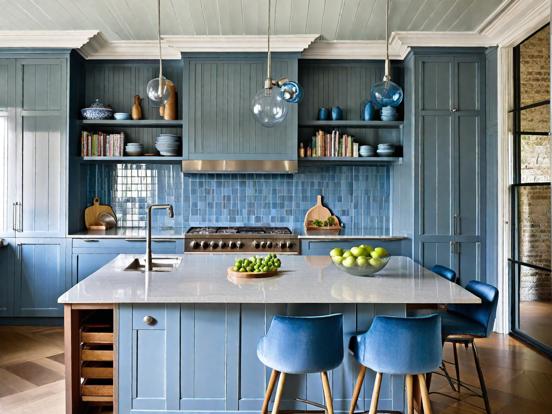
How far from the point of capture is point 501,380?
3.31 m

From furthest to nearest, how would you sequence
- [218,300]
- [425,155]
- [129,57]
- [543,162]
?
[129,57], [425,155], [543,162], [218,300]

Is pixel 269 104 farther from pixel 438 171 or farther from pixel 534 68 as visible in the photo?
pixel 534 68

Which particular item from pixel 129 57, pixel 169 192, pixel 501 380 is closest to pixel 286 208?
pixel 169 192

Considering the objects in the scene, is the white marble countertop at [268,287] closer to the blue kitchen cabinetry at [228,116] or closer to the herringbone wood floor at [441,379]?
the herringbone wood floor at [441,379]

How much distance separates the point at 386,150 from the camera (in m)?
4.98

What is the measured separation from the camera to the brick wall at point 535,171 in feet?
13.7

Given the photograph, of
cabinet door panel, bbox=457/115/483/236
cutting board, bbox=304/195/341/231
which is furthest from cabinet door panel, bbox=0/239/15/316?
cabinet door panel, bbox=457/115/483/236

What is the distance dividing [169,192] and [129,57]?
150 centimetres

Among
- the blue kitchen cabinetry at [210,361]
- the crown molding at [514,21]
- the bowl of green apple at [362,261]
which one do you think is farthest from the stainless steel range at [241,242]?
the crown molding at [514,21]

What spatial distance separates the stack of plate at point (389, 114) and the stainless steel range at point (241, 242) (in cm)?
158

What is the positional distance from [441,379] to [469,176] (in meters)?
2.13

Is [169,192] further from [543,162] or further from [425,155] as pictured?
[543,162]

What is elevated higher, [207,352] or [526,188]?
[526,188]

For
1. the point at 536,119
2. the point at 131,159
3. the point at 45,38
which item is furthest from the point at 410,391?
the point at 45,38
